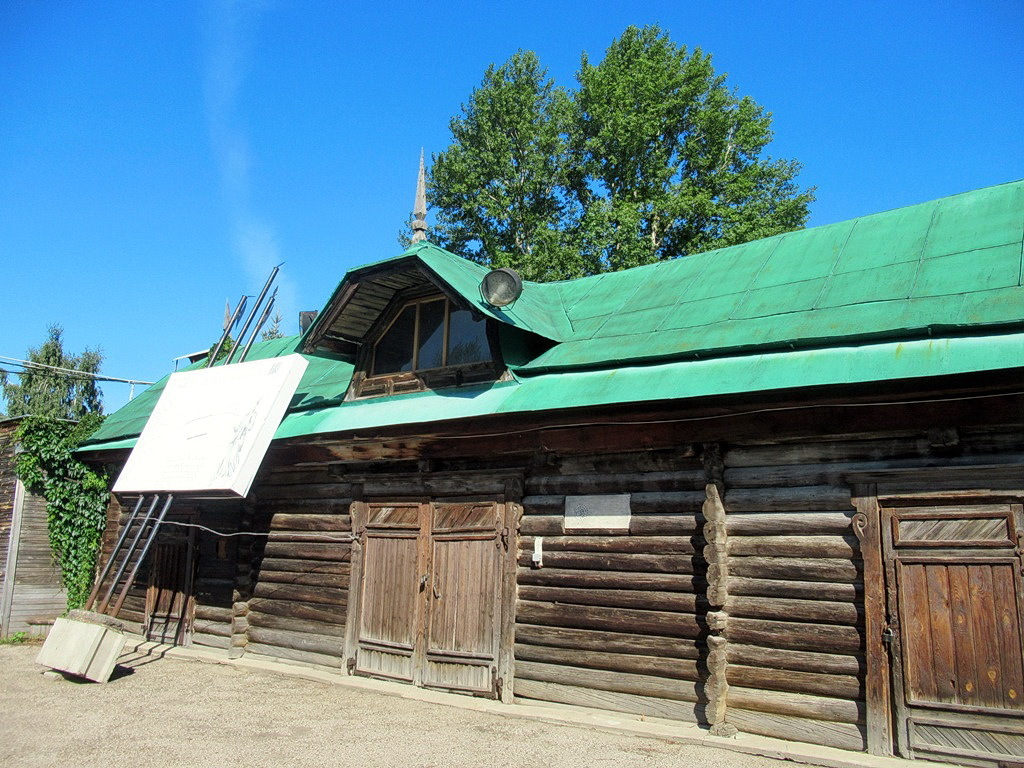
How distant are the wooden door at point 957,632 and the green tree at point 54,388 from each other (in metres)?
42.4

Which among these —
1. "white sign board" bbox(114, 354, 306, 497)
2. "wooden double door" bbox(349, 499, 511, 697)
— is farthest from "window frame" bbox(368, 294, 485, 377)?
"wooden double door" bbox(349, 499, 511, 697)

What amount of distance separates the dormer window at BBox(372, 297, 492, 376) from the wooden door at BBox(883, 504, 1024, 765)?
17.7 ft

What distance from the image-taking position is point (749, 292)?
30.9 feet

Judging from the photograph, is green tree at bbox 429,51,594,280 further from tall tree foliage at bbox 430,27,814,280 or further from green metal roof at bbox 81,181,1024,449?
green metal roof at bbox 81,181,1024,449

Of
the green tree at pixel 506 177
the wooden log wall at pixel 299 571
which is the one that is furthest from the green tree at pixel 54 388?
the wooden log wall at pixel 299 571

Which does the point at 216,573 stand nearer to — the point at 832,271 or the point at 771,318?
the point at 771,318

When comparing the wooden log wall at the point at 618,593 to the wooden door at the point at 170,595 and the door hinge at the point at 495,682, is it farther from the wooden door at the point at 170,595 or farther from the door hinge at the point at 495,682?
the wooden door at the point at 170,595

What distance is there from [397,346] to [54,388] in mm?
39427

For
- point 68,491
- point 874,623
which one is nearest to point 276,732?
point 874,623

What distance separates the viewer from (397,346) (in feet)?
36.7

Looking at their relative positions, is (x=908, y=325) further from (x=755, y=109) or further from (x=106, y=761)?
(x=755, y=109)

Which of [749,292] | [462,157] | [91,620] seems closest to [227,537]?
[91,620]

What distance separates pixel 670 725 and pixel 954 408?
12.7 feet

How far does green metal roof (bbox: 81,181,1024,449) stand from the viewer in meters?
7.03
